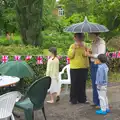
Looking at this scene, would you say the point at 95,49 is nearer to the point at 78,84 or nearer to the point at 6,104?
the point at 78,84

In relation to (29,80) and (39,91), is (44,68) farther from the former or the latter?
(39,91)

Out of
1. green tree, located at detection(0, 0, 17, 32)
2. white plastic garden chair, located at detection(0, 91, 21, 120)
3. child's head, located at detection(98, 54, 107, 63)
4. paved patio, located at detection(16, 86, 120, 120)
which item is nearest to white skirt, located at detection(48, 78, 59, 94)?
paved patio, located at detection(16, 86, 120, 120)

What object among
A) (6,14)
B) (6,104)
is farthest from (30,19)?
(6,14)

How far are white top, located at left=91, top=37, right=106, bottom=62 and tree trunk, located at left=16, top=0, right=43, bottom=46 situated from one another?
20.6 ft

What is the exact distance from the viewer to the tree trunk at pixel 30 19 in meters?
12.4

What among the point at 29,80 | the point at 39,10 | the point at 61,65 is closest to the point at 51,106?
the point at 29,80

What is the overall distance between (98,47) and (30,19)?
6.59m

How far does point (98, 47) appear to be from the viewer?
257 inches

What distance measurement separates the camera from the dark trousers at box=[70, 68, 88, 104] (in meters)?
6.95

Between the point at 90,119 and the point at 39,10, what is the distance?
7.37 m

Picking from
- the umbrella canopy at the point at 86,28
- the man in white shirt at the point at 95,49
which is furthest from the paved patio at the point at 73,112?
the umbrella canopy at the point at 86,28

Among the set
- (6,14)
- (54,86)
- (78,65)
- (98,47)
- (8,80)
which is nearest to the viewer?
(8,80)

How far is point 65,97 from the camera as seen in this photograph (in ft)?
26.2

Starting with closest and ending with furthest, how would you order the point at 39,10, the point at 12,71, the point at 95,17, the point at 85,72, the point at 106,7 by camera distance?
1. the point at 12,71
2. the point at 85,72
3. the point at 39,10
4. the point at 106,7
5. the point at 95,17
